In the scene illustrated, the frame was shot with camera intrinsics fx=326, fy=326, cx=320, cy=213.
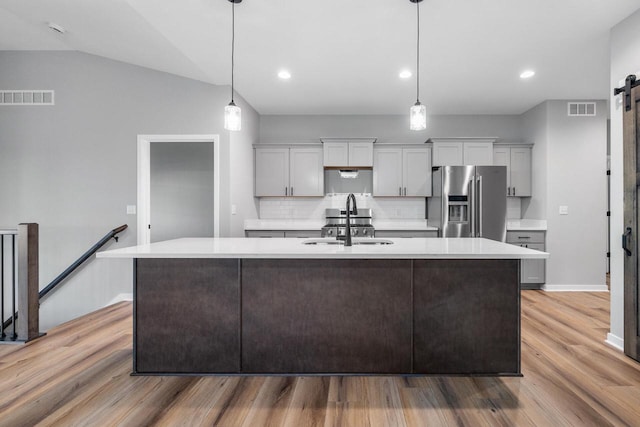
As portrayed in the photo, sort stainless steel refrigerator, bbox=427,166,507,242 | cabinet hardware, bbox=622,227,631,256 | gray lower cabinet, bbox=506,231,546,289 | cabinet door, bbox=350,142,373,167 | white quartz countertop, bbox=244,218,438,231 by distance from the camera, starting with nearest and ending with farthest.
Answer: cabinet hardware, bbox=622,227,631,256 < stainless steel refrigerator, bbox=427,166,507,242 < gray lower cabinet, bbox=506,231,546,289 < cabinet door, bbox=350,142,373,167 < white quartz countertop, bbox=244,218,438,231

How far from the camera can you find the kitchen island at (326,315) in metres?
2.06

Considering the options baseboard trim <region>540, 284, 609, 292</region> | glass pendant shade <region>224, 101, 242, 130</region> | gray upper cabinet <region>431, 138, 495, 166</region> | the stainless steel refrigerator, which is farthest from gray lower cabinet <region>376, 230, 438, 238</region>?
glass pendant shade <region>224, 101, 242, 130</region>

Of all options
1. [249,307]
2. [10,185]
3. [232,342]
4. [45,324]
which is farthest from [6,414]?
[10,185]

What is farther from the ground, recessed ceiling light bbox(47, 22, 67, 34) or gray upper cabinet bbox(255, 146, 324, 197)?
recessed ceiling light bbox(47, 22, 67, 34)

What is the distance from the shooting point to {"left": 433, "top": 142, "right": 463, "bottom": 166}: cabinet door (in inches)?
188

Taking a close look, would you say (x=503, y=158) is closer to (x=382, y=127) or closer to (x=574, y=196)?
(x=574, y=196)

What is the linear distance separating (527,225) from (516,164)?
3.02 feet

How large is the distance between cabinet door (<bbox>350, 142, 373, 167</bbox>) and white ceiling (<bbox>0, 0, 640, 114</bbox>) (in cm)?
63

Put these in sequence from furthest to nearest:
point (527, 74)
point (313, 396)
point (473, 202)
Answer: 1. point (473, 202)
2. point (527, 74)
3. point (313, 396)

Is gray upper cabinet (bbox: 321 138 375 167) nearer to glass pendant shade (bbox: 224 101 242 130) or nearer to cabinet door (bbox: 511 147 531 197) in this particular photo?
cabinet door (bbox: 511 147 531 197)

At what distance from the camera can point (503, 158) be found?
4.80m

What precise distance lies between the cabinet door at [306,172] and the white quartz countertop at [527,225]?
275 centimetres

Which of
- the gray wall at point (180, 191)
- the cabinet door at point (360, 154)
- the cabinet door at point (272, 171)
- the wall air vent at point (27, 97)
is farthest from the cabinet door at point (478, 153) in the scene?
the wall air vent at point (27, 97)

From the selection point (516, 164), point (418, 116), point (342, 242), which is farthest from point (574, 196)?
point (342, 242)
